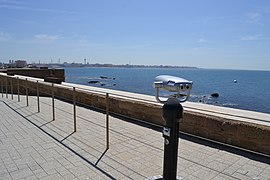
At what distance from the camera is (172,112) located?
242 centimetres

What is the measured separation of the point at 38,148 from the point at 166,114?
291 cm

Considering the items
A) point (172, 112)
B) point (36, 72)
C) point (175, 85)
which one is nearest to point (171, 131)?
point (172, 112)

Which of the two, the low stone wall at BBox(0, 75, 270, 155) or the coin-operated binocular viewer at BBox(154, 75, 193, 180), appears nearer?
the coin-operated binocular viewer at BBox(154, 75, 193, 180)

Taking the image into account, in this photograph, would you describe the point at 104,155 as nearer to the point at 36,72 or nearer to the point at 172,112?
the point at 172,112

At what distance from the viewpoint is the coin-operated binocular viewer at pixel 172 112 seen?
241 centimetres

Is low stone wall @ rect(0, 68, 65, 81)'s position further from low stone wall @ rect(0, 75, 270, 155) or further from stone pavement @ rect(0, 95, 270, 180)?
low stone wall @ rect(0, 75, 270, 155)

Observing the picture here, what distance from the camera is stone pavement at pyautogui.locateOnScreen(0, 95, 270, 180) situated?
11.0ft

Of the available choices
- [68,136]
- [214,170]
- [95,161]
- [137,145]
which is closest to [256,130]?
[214,170]

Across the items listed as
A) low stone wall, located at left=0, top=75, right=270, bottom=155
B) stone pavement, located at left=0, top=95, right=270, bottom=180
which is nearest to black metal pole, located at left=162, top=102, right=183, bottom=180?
stone pavement, located at left=0, top=95, right=270, bottom=180

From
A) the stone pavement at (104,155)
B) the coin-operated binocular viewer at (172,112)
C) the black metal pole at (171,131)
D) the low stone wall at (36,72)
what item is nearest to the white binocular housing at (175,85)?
the coin-operated binocular viewer at (172,112)

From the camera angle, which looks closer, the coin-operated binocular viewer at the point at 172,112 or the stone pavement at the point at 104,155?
the coin-operated binocular viewer at the point at 172,112

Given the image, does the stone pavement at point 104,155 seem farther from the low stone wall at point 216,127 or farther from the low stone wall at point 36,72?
the low stone wall at point 36,72

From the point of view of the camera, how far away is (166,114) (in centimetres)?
245

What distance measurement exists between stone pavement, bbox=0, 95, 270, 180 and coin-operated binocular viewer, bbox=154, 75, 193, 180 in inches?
33.8
